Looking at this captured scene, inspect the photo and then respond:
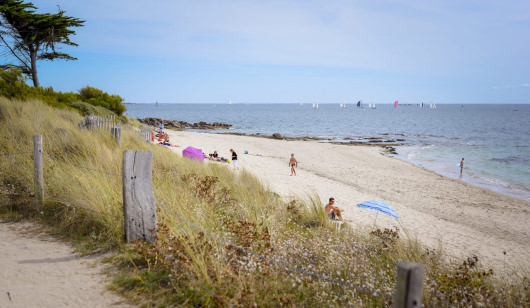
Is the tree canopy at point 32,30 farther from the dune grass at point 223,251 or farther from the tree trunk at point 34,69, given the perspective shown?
the dune grass at point 223,251

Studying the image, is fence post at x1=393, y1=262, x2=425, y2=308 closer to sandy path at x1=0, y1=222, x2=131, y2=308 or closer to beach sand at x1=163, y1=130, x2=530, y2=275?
sandy path at x1=0, y1=222, x2=131, y2=308

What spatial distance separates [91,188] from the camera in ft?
18.4

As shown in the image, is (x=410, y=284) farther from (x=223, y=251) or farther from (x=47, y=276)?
(x=47, y=276)

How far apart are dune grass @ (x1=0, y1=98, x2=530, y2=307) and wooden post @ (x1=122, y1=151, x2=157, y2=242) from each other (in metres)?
0.18

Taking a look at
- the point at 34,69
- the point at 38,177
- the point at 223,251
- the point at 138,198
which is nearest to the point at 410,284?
the point at 223,251

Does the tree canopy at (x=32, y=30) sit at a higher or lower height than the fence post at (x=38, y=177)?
higher

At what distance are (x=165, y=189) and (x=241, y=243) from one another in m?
2.39

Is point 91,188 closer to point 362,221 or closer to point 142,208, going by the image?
point 142,208

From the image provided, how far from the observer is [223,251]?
13.2 feet

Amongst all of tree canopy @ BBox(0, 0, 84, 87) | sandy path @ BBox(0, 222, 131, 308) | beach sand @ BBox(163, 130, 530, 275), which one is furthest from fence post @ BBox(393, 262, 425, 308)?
tree canopy @ BBox(0, 0, 84, 87)

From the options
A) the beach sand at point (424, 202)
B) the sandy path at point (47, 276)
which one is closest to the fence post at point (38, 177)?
the sandy path at point (47, 276)

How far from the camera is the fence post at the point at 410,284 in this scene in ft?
6.32

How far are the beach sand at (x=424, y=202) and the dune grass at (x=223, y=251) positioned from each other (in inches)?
51.1

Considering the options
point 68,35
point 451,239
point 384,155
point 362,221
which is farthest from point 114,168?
point 384,155
